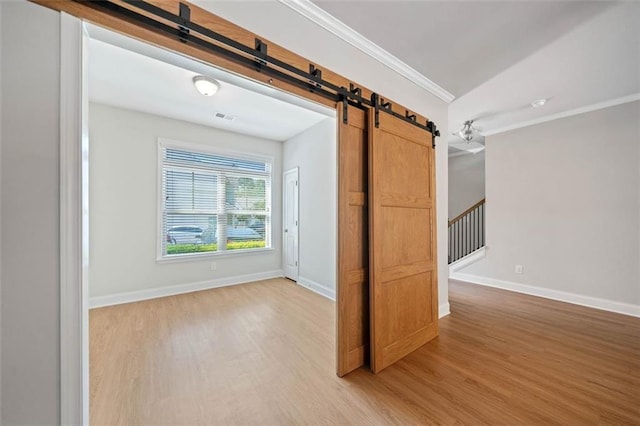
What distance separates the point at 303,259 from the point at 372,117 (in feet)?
10.1

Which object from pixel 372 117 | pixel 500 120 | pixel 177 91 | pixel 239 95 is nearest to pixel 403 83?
pixel 372 117

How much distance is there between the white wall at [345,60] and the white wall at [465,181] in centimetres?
375

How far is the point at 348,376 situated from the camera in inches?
74.7

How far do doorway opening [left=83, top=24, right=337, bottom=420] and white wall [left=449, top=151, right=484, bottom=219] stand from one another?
4.16m

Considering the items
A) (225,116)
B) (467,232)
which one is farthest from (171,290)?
(467,232)

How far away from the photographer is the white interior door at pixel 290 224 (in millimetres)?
4711

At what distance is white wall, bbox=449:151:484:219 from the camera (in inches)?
233

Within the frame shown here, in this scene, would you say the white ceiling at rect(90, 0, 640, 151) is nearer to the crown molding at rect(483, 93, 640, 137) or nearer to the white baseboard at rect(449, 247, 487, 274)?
the crown molding at rect(483, 93, 640, 137)

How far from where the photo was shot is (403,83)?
2.46 metres

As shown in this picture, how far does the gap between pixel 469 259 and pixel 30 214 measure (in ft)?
18.3

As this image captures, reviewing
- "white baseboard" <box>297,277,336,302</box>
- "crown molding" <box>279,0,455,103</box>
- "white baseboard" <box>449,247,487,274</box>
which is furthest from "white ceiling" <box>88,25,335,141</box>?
"white baseboard" <box>449,247,487,274</box>

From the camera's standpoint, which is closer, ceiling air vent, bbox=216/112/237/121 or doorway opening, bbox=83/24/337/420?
doorway opening, bbox=83/24/337/420

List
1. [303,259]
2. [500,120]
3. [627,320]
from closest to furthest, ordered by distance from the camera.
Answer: [627,320] < [500,120] < [303,259]

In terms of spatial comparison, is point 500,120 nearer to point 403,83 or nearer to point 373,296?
point 403,83
